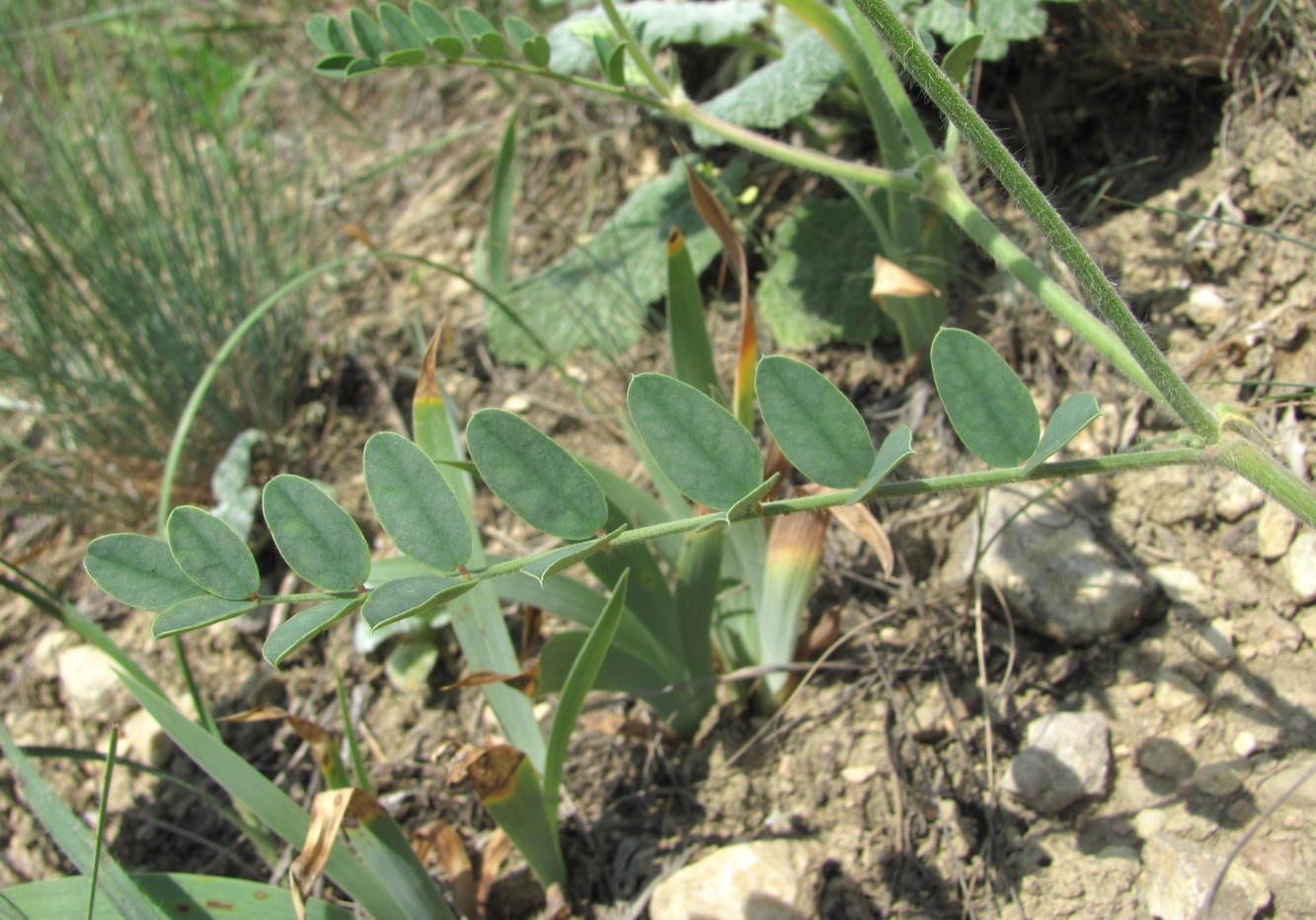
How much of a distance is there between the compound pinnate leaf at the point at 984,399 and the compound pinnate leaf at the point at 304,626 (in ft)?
1.55

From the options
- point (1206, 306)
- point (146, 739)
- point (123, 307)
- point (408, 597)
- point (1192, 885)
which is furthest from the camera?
point (123, 307)

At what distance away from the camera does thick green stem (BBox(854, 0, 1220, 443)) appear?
74 centimetres

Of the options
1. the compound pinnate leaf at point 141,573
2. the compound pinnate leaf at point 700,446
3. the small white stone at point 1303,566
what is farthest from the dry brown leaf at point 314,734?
the small white stone at point 1303,566

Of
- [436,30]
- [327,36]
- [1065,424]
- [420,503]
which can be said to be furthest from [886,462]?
Answer: [327,36]

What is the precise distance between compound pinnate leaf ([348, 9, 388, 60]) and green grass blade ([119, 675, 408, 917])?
2.55ft

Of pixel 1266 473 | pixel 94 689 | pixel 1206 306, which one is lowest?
pixel 94 689

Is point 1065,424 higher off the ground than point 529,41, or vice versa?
point 529,41

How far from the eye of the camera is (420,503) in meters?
0.77

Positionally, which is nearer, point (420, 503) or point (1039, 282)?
point (420, 503)

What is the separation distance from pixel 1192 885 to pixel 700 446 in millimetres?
681

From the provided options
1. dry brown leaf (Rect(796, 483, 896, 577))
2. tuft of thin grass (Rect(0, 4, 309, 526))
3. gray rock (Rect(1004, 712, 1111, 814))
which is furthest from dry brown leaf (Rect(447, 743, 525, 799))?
tuft of thin grass (Rect(0, 4, 309, 526))

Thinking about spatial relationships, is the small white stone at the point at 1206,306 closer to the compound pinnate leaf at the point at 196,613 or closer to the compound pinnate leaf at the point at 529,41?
the compound pinnate leaf at the point at 529,41

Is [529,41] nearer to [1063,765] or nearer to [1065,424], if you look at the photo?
[1065,424]

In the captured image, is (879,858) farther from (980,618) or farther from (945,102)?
(945,102)
